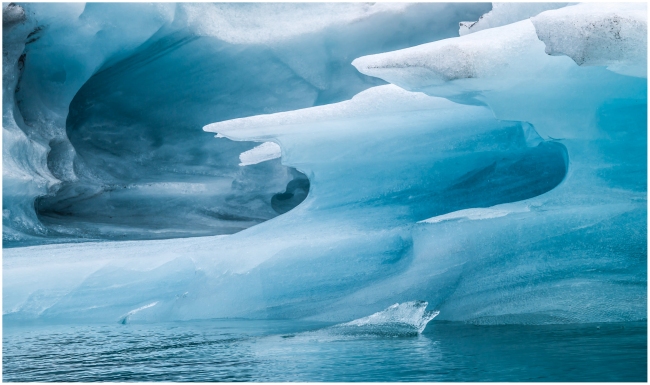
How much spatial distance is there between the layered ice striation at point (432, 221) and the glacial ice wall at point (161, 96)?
0.76 meters

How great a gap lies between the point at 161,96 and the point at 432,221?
2246 millimetres

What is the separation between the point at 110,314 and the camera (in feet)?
10.3

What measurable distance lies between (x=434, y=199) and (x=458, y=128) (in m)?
0.38

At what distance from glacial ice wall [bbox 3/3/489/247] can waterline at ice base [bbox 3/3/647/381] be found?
1 centimetres

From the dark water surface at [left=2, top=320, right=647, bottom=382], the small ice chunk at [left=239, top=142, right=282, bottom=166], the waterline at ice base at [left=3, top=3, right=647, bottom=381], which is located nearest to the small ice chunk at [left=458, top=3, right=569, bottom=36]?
the waterline at ice base at [left=3, top=3, right=647, bottom=381]

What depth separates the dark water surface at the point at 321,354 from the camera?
1.89 meters

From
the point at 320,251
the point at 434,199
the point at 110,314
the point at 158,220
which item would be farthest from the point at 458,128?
the point at 158,220

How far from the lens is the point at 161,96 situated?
176 inches

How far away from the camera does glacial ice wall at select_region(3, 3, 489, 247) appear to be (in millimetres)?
3812

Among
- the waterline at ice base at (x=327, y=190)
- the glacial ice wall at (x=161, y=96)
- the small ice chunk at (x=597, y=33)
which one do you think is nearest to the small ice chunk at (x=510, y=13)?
the waterline at ice base at (x=327, y=190)

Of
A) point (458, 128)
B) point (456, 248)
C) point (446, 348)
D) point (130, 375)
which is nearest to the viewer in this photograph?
point (130, 375)

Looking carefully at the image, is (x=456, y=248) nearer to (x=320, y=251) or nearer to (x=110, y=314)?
(x=320, y=251)

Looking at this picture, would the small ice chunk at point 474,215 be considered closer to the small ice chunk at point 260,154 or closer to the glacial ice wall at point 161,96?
the small ice chunk at point 260,154

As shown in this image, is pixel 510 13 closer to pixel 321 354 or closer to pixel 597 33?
pixel 597 33
